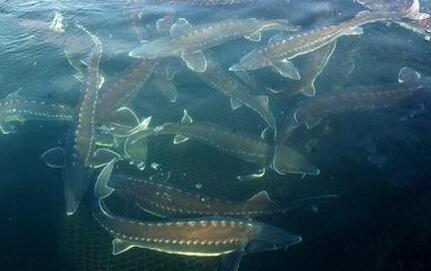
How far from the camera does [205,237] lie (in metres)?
4.05

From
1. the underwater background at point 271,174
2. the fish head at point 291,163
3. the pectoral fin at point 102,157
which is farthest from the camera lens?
the pectoral fin at point 102,157

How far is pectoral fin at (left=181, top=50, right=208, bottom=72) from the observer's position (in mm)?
5902

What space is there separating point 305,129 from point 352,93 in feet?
2.48

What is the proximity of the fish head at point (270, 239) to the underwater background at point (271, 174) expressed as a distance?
0.17 meters

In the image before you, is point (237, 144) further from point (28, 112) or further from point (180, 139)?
point (28, 112)

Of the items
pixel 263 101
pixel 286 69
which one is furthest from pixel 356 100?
pixel 263 101

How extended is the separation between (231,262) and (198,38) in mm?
3399

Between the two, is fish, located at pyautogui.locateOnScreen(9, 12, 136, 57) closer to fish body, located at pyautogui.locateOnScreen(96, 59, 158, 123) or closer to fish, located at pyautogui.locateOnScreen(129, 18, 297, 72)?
fish, located at pyautogui.locateOnScreen(129, 18, 297, 72)

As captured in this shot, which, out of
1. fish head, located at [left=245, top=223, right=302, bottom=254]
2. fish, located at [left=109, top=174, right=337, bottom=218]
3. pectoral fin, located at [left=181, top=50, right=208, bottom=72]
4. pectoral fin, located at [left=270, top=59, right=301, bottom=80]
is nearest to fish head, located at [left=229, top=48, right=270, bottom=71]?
pectoral fin, located at [left=270, top=59, right=301, bottom=80]

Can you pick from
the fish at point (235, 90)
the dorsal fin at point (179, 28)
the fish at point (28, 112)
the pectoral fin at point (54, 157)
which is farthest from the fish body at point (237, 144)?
the dorsal fin at point (179, 28)

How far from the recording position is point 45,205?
468cm

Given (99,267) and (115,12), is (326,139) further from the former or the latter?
(115,12)

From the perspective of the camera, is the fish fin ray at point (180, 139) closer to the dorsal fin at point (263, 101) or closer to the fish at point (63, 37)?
the dorsal fin at point (263, 101)

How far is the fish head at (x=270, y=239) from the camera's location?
390 cm
